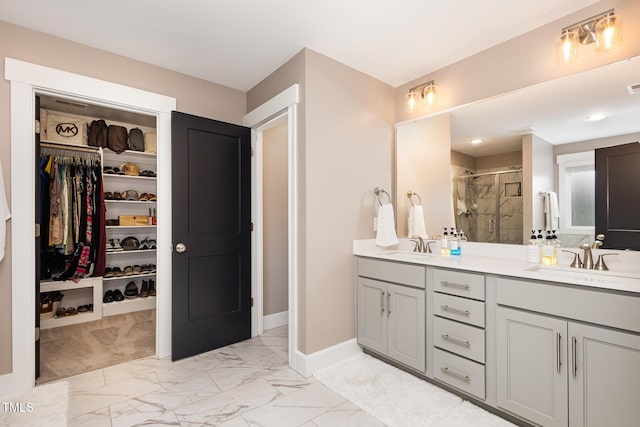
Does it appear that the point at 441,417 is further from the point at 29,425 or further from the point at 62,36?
the point at 62,36

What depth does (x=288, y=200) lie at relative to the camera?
2.68 metres

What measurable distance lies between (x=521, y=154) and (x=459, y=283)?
1.08 m

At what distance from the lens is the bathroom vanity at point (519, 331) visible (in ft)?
4.51

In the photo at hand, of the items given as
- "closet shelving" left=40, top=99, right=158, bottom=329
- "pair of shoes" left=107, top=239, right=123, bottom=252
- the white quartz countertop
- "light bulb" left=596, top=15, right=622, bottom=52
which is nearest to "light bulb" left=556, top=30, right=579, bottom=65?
"light bulb" left=596, top=15, right=622, bottom=52

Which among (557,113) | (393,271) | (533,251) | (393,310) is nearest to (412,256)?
(393,271)

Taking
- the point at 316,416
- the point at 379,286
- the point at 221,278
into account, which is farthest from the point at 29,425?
the point at 379,286

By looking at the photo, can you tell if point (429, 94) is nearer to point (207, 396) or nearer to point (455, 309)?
point (455, 309)

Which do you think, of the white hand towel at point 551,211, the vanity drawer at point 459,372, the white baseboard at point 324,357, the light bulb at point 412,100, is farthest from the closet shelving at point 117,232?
the white hand towel at point 551,211

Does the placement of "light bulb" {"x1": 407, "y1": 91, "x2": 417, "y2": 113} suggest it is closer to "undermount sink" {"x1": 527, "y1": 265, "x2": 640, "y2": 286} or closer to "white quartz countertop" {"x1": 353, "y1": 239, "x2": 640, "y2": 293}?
"white quartz countertop" {"x1": 353, "y1": 239, "x2": 640, "y2": 293}

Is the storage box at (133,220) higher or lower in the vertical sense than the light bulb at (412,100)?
lower

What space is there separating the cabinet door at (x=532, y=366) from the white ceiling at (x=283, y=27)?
1864 millimetres

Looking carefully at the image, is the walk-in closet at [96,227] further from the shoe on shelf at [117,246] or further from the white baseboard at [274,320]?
the white baseboard at [274,320]

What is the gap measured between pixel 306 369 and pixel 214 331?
0.97m

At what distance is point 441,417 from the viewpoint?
176 centimetres
